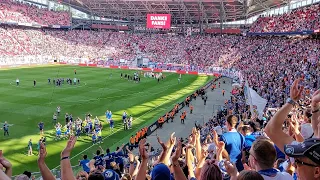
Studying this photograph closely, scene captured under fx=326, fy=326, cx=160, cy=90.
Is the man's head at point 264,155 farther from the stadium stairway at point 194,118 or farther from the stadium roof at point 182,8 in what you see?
the stadium roof at point 182,8

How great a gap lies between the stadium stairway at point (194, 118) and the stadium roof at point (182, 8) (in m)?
27.8

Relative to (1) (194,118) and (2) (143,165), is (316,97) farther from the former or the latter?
(1) (194,118)

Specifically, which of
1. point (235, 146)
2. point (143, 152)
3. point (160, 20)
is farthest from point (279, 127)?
point (160, 20)

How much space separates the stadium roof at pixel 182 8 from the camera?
62.7 meters

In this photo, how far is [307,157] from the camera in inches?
109

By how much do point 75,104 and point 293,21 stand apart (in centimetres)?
3735

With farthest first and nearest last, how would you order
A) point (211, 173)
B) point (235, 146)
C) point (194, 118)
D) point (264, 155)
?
point (194, 118) < point (235, 146) < point (264, 155) < point (211, 173)

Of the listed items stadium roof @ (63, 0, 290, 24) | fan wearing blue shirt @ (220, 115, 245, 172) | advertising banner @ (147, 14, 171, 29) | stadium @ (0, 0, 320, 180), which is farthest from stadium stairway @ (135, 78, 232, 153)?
advertising banner @ (147, 14, 171, 29)

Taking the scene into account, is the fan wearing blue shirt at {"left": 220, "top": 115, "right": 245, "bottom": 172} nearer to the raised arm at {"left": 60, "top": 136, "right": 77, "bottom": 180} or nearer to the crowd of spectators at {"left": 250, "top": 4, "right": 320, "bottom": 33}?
the raised arm at {"left": 60, "top": 136, "right": 77, "bottom": 180}

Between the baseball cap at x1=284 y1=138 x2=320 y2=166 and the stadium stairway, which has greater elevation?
the baseball cap at x1=284 y1=138 x2=320 y2=166

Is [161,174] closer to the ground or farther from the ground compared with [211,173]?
closer to the ground

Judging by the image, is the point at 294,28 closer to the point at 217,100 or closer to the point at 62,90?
the point at 217,100

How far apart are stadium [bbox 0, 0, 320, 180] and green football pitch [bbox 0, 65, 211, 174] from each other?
0.12 meters

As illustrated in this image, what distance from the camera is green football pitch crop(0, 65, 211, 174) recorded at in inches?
778
